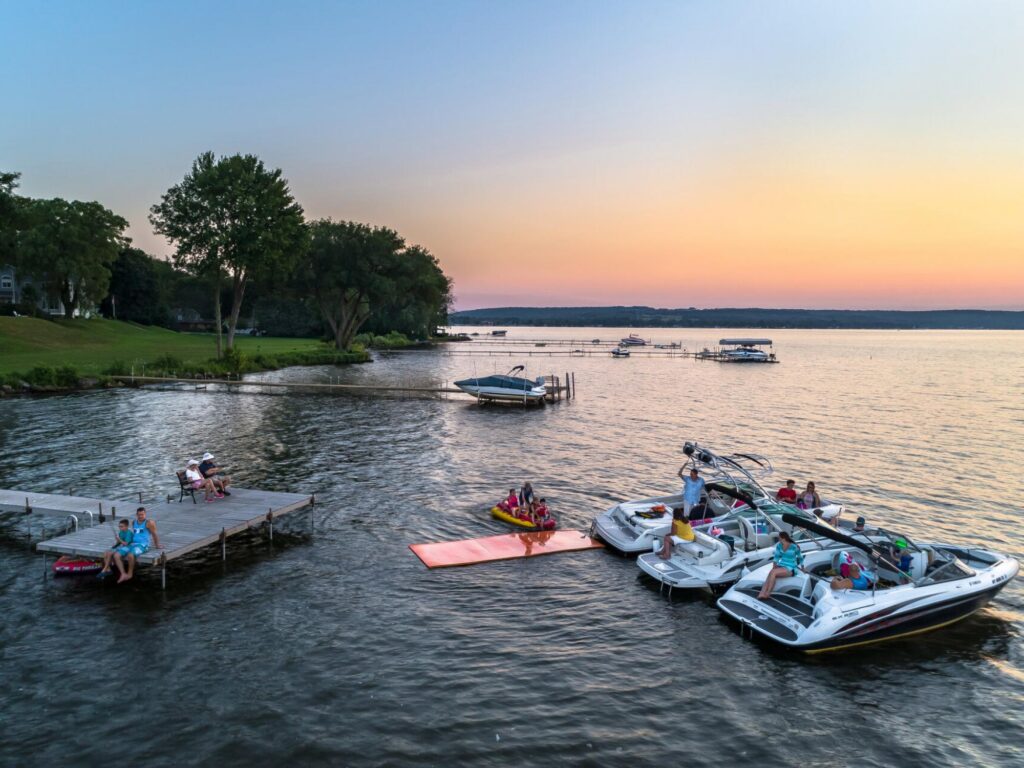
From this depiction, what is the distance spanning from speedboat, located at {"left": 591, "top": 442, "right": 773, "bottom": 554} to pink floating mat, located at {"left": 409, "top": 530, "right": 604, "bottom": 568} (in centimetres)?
85

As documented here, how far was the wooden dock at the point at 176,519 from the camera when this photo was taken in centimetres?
1808

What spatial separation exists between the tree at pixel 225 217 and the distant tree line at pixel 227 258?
10 cm

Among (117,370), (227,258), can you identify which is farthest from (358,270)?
(117,370)

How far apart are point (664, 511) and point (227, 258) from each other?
198ft

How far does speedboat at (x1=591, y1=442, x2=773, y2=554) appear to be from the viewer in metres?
21.3

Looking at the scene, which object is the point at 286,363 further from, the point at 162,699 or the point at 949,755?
the point at 949,755

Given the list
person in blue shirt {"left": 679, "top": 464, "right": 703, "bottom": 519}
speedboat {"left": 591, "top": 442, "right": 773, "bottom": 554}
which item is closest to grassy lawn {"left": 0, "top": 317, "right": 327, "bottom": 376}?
speedboat {"left": 591, "top": 442, "right": 773, "bottom": 554}

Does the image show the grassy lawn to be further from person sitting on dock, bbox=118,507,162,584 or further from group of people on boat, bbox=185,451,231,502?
person sitting on dock, bbox=118,507,162,584

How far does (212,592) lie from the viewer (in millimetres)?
17625

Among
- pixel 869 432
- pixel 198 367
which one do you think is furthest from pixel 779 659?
pixel 198 367

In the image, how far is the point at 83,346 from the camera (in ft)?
262

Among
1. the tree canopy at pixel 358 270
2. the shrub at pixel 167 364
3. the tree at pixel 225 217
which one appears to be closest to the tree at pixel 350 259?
the tree canopy at pixel 358 270

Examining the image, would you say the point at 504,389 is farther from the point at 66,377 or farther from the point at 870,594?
the point at 870,594

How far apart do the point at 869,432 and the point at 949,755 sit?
4031cm
